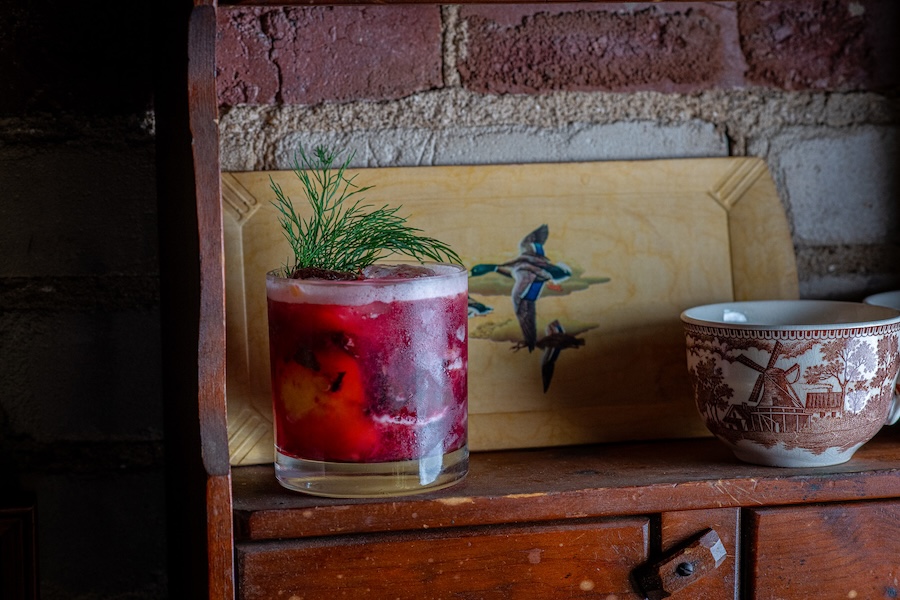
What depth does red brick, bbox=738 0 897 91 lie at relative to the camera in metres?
0.87

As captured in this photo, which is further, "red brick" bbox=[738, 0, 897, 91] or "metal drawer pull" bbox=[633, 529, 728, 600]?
"red brick" bbox=[738, 0, 897, 91]

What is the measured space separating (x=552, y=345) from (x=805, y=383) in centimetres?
23

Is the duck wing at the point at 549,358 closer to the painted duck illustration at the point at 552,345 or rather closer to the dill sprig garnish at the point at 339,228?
the painted duck illustration at the point at 552,345

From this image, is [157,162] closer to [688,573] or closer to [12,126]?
[12,126]

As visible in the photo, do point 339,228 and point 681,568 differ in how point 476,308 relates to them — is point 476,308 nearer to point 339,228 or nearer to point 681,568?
point 339,228

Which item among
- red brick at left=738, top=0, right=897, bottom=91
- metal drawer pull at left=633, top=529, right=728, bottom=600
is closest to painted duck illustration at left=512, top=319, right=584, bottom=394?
metal drawer pull at left=633, top=529, right=728, bottom=600

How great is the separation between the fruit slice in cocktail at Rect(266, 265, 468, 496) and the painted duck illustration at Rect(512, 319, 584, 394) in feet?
0.55

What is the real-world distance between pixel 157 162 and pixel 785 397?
1.88 feet

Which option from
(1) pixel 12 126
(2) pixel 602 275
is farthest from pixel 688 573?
(1) pixel 12 126

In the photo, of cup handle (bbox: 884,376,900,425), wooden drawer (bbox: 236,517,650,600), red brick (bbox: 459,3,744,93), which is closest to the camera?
wooden drawer (bbox: 236,517,650,600)

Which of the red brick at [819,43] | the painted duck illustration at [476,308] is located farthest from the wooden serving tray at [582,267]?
the red brick at [819,43]

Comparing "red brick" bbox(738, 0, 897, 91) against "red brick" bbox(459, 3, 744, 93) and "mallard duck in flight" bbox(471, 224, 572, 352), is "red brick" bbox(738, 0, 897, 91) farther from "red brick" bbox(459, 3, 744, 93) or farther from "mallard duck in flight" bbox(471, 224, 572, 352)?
"mallard duck in flight" bbox(471, 224, 572, 352)

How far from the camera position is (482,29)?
824 millimetres

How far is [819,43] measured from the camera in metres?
0.87
